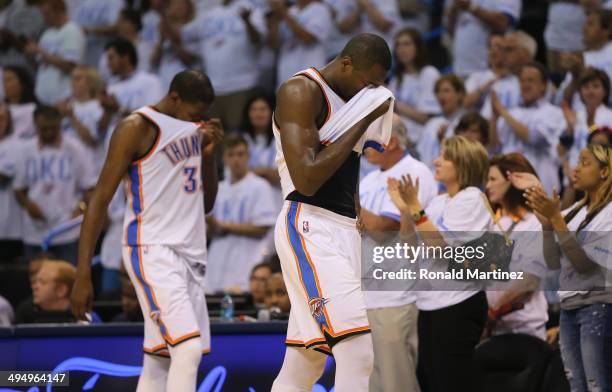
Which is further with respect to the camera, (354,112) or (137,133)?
(137,133)

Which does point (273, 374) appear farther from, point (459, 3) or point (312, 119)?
point (459, 3)

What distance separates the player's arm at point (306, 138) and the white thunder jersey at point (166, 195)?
4.38 feet

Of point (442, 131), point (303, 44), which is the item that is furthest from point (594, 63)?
point (303, 44)

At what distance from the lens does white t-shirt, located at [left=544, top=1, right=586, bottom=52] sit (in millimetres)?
10938

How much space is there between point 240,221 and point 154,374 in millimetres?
4099

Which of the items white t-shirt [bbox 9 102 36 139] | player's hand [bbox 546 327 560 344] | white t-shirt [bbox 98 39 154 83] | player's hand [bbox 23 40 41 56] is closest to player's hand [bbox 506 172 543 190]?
player's hand [bbox 546 327 560 344]

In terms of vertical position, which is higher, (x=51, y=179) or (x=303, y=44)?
(x=303, y=44)

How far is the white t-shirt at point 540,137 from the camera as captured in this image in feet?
30.8

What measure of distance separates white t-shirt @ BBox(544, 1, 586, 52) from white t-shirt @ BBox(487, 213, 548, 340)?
418 cm

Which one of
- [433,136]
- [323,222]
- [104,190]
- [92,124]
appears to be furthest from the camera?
[92,124]

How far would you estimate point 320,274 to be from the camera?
5.07 m

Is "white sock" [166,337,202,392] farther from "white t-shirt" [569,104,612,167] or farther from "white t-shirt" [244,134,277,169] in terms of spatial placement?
"white t-shirt" [244,134,277,169]

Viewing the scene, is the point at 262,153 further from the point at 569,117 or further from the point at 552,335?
the point at 552,335

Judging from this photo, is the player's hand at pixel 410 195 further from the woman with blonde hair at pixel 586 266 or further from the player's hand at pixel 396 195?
the woman with blonde hair at pixel 586 266
